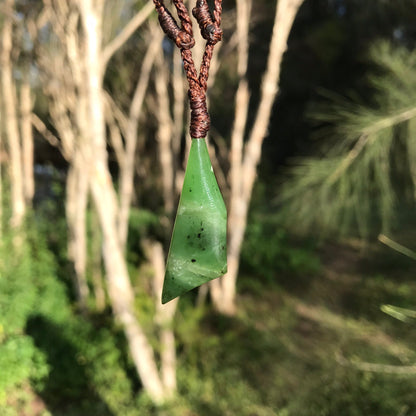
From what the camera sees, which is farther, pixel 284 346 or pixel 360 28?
pixel 360 28

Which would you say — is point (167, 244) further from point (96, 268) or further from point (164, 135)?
point (96, 268)

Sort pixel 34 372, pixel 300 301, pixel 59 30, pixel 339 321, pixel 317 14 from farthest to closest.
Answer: pixel 317 14 < pixel 300 301 < pixel 339 321 < pixel 34 372 < pixel 59 30

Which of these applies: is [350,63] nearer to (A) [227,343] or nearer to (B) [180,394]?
(A) [227,343]

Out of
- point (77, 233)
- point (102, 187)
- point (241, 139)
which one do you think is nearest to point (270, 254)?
point (241, 139)

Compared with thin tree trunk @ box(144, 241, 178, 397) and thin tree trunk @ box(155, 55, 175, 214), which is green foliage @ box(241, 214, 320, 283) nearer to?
thin tree trunk @ box(155, 55, 175, 214)

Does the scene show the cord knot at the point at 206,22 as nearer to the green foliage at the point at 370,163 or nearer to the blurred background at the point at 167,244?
the blurred background at the point at 167,244

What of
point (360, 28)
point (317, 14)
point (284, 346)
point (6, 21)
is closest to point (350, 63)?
point (360, 28)

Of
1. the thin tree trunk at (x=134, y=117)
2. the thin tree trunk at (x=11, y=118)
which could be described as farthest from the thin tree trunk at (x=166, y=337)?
the thin tree trunk at (x=11, y=118)
